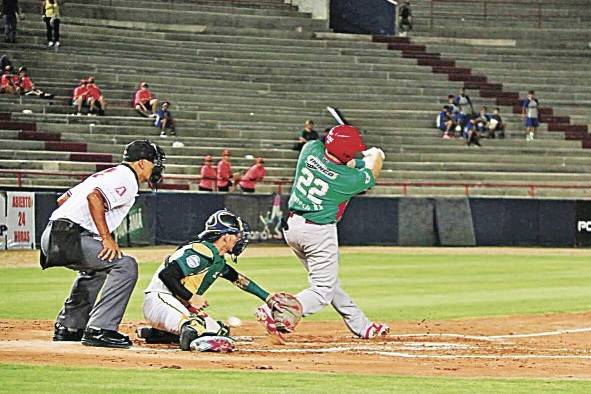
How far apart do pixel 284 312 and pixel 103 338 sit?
1.81 m

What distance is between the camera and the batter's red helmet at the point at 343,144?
11.7 meters

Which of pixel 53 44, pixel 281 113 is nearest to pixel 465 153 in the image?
pixel 281 113

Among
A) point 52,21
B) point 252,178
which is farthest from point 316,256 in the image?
point 52,21

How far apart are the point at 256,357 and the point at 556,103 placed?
35.2 metres

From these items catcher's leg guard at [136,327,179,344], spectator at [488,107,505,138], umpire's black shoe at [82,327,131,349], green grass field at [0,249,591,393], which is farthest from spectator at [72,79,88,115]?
umpire's black shoe at [82,327,131,349]

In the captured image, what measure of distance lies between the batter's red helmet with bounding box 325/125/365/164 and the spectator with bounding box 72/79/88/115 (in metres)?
24.7

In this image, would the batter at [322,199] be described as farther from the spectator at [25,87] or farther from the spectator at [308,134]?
the spectator at [25,87]

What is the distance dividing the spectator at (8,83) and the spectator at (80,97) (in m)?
1.75

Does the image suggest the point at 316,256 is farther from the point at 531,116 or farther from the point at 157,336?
the point at 531,116

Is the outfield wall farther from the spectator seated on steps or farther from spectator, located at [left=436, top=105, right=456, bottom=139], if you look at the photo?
the spectator seated on steps

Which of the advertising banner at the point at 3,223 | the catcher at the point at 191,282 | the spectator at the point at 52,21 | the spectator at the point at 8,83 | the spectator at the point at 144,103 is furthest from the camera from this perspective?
the spectator at the point at 52,21

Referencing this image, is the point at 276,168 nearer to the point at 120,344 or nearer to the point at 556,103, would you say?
the point at 556,103

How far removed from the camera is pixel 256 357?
10.3 metres

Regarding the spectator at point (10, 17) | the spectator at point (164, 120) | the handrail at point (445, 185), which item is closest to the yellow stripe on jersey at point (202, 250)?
the handrail at point (445, 185)
